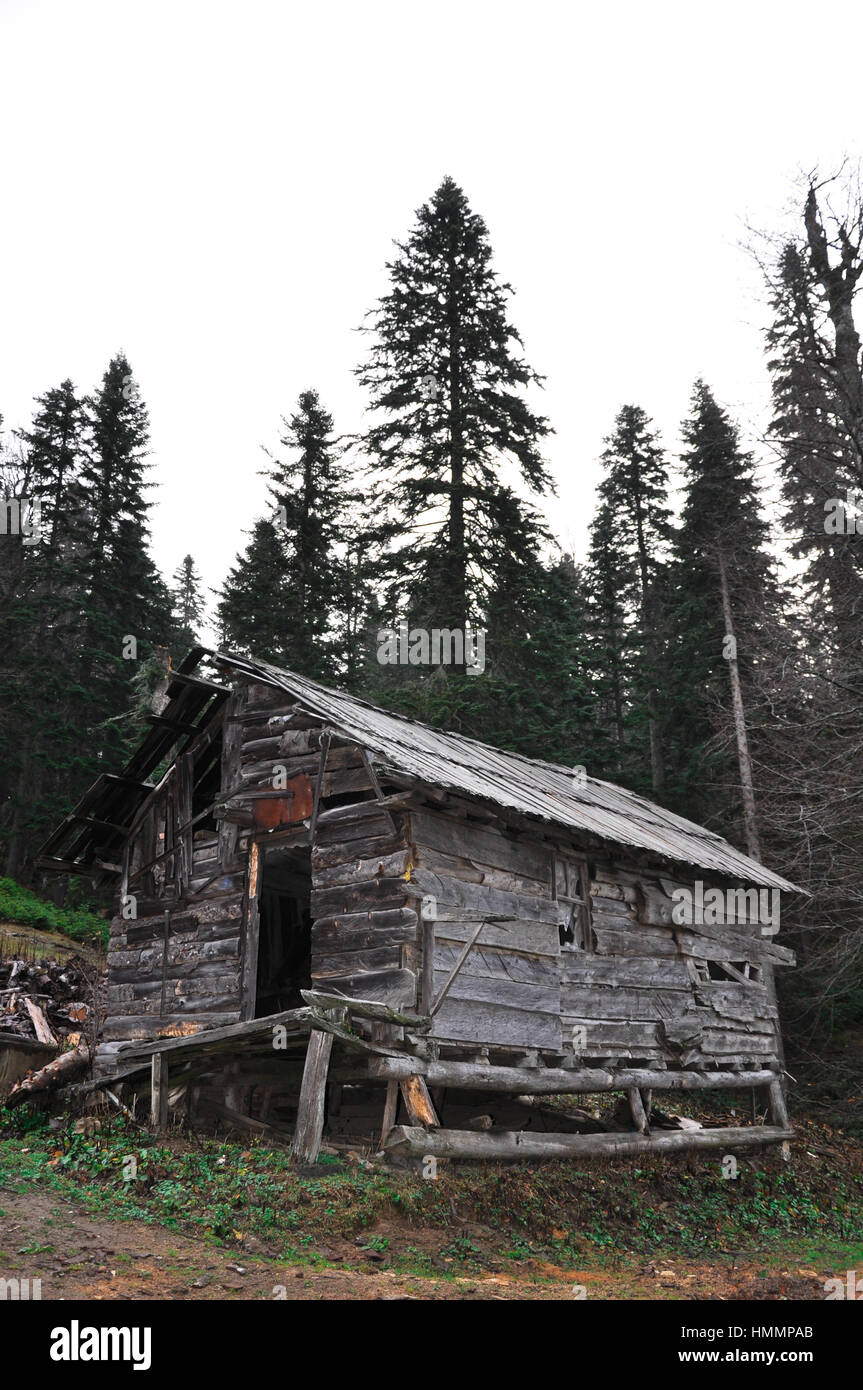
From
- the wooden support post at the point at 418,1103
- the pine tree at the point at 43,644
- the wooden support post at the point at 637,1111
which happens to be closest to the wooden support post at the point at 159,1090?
the wooden support post at the point at 418,1103

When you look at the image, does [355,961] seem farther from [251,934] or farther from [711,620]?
[711,620]

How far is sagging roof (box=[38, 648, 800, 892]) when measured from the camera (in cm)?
1295

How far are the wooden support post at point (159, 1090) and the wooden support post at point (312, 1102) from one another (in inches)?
117

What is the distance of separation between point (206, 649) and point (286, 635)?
14.7 meters

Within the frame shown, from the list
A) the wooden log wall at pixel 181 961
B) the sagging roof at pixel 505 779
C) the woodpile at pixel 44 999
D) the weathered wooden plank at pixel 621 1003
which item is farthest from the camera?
the woodpile at pixel 44 999

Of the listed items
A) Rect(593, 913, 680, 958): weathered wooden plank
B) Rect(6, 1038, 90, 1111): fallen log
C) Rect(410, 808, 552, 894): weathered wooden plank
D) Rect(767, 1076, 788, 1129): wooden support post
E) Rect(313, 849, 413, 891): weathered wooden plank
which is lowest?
Rect(767, 1076, 788, 1129): wooden support post

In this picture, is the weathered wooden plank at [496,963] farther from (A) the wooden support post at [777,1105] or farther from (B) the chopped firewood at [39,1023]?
(B) the chopped firewood at [39,1023]

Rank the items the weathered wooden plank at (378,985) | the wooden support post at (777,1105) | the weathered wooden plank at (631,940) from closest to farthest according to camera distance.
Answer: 1. the weathered wooden plank at (378,985)
2. the weathered wooden plank at (631,940)
3. the wooden support post at (777,1105)

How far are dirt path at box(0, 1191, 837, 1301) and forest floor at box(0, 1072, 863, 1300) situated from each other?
3 centimetres

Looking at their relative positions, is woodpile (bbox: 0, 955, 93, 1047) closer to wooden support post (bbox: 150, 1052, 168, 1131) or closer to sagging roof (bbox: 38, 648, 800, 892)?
sagging roof (bbox: 38, 648, 800, 892)

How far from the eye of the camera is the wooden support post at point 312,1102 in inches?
417

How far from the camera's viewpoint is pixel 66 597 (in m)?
33.4

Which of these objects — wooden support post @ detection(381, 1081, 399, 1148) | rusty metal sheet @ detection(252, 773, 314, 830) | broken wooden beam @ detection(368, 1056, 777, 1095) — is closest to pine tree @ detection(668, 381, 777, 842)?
broken wooden beam @ detection(368, 1056, 777, 1095)
